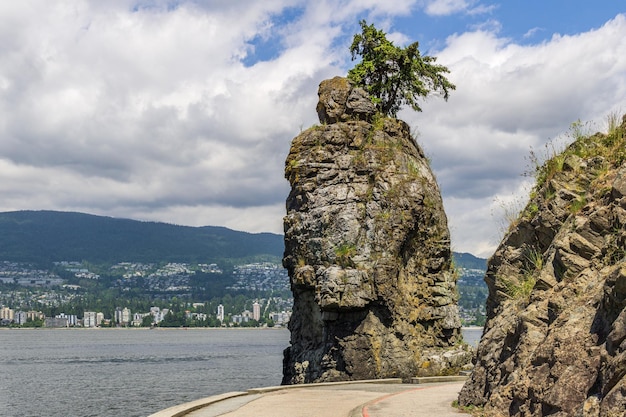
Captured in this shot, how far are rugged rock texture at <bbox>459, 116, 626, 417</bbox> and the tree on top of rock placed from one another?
85.3ft

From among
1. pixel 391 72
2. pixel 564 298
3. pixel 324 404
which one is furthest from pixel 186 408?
pixel 391 72

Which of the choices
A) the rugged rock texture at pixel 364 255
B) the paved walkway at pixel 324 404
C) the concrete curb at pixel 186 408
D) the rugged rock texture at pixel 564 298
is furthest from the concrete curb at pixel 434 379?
the rugged rock texture at pixel 564 298

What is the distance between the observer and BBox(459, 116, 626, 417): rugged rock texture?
1205 centimetres

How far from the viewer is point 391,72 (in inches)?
1780

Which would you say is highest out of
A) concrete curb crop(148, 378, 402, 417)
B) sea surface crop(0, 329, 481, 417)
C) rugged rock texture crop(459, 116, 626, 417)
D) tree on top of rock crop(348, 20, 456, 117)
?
tree on top of rock crop(348, 20, 456, 117)

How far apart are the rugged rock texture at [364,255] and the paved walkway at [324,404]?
687 cm

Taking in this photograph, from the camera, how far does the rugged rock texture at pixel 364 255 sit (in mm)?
35438

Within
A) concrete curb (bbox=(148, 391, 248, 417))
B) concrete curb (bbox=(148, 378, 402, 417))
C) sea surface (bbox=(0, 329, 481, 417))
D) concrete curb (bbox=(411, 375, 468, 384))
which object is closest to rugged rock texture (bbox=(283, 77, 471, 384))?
concrete curb (bbox=(411, 375, 468, 384))

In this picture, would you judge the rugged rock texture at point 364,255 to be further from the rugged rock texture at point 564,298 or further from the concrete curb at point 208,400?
the rugged rock texture at point 564,298

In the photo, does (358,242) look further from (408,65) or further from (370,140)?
(408,65)

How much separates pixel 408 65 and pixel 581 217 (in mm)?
30735

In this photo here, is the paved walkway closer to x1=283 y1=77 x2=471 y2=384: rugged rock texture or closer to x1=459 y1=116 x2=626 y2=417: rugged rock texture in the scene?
x1=459 y1=116 x2=626 y2=417: rugged rock texture

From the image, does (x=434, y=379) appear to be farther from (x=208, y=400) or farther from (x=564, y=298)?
(x=564, y=298)

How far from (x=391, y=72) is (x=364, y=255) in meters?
14.3
